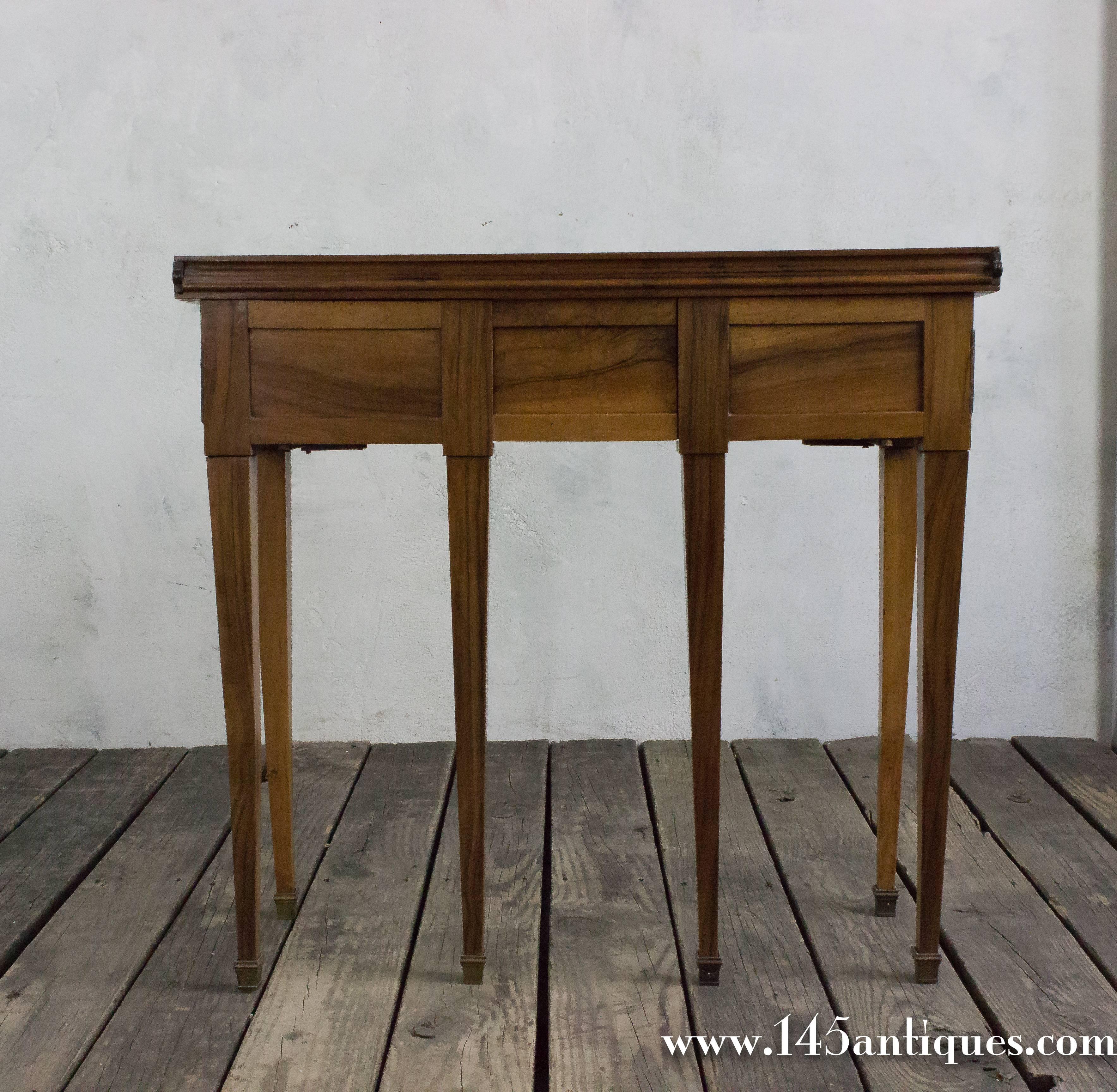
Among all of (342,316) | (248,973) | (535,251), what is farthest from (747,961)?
(535,251)

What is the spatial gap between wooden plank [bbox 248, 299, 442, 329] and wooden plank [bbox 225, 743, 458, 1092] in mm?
836

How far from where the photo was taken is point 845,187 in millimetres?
2373

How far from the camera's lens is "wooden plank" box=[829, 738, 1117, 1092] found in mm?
1242

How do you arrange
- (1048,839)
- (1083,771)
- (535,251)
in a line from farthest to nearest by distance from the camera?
(535,251) → (1083,771) → (1048,839)

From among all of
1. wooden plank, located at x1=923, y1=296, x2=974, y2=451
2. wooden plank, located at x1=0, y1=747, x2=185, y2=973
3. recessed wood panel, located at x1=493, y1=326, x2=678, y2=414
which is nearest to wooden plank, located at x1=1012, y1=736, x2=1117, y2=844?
wooden plank, located at x1=923, y1=296, x2=974, y2=451

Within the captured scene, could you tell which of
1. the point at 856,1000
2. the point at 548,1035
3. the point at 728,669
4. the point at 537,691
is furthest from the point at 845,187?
the point at 548,1035

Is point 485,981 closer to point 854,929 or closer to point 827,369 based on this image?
point 854,929

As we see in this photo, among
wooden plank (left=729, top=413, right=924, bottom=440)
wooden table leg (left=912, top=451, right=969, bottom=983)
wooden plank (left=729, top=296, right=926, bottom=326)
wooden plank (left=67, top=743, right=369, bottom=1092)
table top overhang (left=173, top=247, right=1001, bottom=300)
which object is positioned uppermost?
table top overhang (left=173, top=247, right=1001, bottom=300)

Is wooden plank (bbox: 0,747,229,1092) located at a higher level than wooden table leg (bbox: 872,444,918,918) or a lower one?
lower

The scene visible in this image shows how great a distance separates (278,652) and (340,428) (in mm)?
433

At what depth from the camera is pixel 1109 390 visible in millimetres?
2402

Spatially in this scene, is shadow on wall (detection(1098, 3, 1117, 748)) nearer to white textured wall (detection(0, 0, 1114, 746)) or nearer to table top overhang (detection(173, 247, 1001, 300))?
white textured wall (detection(0, 0, 1114, 746))

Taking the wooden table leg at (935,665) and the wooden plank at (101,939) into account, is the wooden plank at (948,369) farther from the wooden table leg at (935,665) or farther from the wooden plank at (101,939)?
the wooden plank at (101,939)

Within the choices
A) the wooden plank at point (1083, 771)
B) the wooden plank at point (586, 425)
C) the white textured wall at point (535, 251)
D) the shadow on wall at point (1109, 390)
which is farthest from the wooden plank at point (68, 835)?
the shadow on wall at point (1109, 390)
